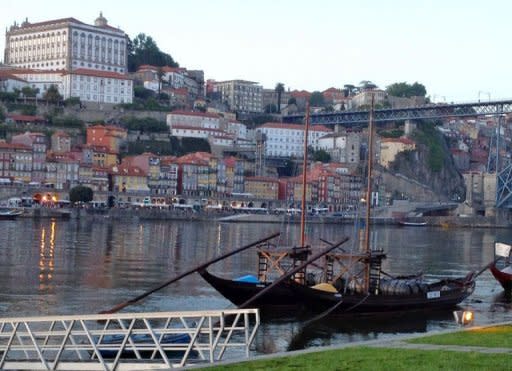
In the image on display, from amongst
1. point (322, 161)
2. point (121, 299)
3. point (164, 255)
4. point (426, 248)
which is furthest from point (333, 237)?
point (322, 161)

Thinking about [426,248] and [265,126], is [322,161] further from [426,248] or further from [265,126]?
[426,248]

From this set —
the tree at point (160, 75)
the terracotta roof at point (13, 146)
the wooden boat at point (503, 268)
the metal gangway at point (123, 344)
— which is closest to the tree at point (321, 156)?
the tree at point (160, 75)

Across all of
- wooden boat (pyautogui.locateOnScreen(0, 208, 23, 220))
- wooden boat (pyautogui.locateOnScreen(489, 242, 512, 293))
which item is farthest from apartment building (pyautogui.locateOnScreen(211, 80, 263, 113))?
wooden boat (pyautogui.locateOnScreen(489, 242, 512, 293))

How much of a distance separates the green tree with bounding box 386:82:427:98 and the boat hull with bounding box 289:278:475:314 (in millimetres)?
115948

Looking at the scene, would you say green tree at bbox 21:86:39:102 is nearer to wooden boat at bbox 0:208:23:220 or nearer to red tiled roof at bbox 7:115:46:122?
red tiled roof at bbox 7:115:46:122

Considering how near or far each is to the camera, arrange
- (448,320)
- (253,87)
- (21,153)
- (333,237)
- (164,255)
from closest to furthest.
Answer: (448,320) < (164,255) < (333,237) < (21,153) < (253,87)

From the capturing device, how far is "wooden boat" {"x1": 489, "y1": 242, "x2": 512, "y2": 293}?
31.0 m

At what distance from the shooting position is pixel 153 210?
87.2m

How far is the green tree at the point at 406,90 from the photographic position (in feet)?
463

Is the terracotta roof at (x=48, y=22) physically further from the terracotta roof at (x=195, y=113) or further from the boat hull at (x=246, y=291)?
the boat hull at (x=246, y=291)

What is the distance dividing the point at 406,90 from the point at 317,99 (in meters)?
13.0

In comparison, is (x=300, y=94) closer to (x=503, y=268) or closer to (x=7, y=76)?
(x=7, y=76)

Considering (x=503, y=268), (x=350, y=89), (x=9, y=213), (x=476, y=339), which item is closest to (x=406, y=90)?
(x=350, y=89)

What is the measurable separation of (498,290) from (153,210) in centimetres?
5757
